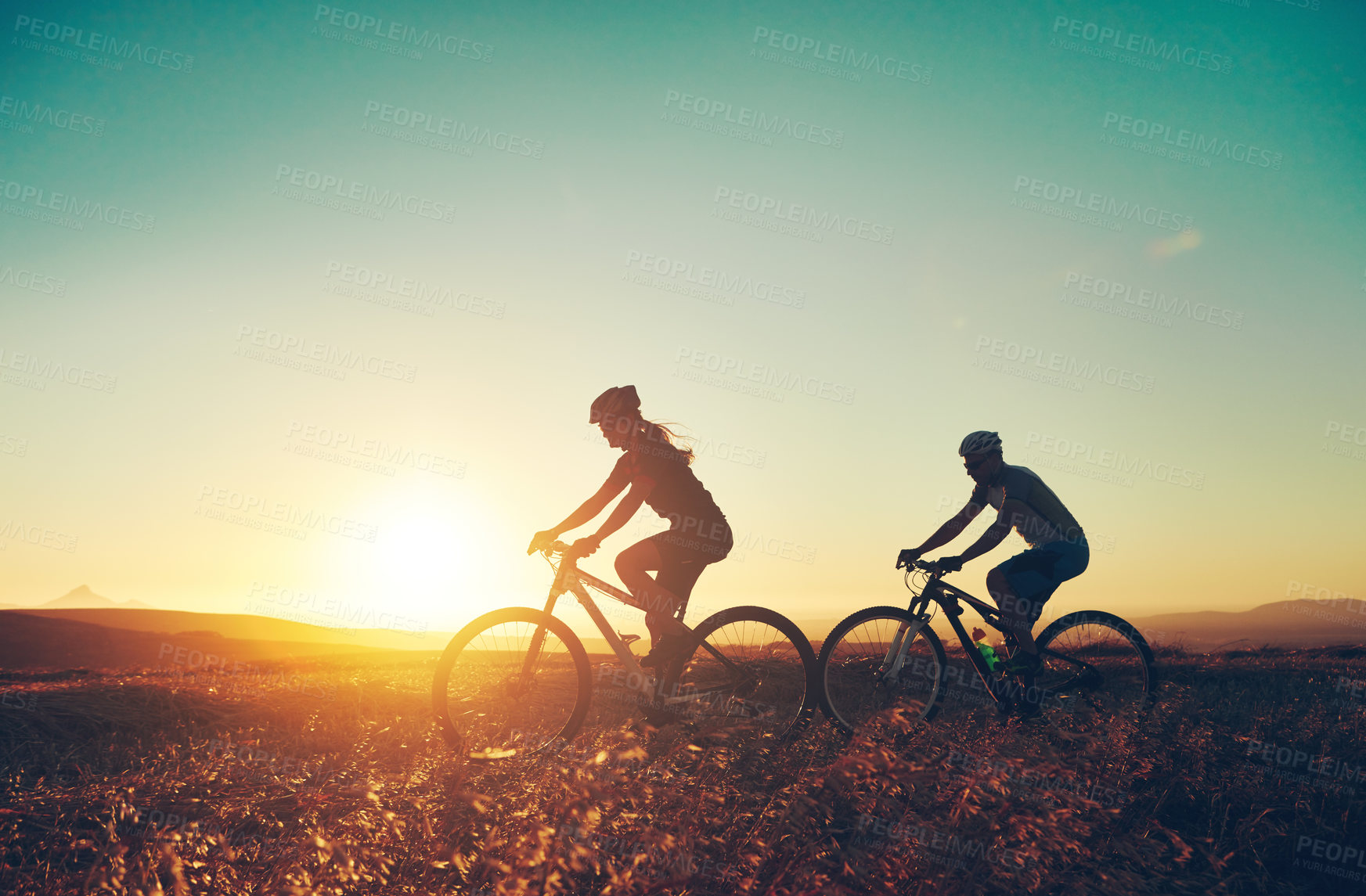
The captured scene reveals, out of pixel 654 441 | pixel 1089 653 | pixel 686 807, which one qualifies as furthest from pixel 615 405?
pixel 1089 653

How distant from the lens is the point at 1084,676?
228 inches

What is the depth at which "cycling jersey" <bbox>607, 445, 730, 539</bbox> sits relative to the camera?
5.29 metres

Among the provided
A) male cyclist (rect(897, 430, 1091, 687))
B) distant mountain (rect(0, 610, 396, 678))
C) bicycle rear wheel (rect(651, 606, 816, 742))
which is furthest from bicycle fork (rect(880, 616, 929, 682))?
distant mountain (rect(0, 610, 396, 678))

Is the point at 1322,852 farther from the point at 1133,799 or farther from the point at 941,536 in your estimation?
the point at 941,536

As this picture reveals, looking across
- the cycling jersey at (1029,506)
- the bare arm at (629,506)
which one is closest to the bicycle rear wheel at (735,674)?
the bare arm at (629,506)

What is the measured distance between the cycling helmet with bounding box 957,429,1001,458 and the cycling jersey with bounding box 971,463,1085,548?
8.5 inches

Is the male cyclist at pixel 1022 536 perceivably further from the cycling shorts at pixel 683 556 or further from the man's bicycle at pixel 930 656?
the cycling shorts at pixel 683 556

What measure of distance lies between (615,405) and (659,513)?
1.02m

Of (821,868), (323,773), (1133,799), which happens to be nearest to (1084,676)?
(1133,799)

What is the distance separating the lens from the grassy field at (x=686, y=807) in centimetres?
255

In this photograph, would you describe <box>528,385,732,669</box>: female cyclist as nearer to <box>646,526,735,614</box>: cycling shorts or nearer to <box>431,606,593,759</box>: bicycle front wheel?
<box>646,526,735,614</box>: cycling shorts

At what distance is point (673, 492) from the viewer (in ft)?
17.6

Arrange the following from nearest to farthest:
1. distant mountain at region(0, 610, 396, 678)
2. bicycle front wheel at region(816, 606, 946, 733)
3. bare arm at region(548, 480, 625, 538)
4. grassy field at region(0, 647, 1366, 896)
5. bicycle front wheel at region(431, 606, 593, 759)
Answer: grassy field at region(0, 647, 1366, 896) < bicycle front wheel at region(431, 606, 593, 759) < bare arm at region(548, 480, 625, 538) < bicycle front wheel at region(816, 606, 946, 733) < distant mountain at region(0, 610, 396, 678)

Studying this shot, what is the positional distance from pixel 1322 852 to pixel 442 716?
539 cm
